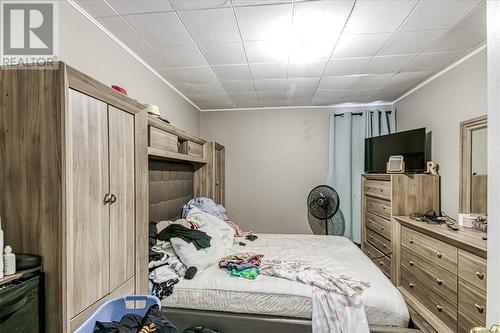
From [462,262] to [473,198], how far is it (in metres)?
0.86

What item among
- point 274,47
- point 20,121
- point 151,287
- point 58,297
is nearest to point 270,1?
point 274,47

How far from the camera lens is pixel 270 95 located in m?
3.76

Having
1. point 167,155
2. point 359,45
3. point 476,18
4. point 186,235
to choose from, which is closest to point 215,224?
point 186,235

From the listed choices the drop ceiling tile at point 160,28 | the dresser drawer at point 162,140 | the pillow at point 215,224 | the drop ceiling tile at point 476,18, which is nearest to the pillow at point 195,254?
the pillow at point 215,224

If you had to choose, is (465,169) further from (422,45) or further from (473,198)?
(422,45)

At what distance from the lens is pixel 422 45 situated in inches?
89.9

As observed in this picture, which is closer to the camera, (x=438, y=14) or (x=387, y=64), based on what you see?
(x=438, y=14)

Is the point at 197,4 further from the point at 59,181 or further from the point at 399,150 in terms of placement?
the point at 399,150

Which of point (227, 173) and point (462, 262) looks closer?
point (462, 262)

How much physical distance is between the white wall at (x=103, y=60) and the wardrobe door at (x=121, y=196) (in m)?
0.62

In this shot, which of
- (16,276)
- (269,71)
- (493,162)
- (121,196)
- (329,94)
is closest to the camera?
(493,162)

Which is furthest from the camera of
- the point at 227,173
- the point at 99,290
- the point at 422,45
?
the point at 227,173

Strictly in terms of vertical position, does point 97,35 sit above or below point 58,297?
above

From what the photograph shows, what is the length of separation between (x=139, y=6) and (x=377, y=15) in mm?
1635
